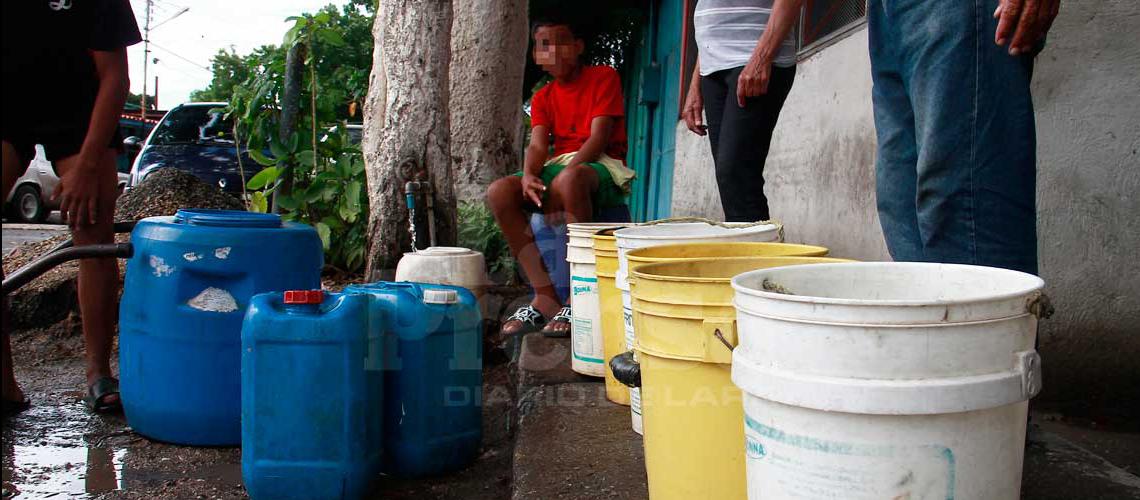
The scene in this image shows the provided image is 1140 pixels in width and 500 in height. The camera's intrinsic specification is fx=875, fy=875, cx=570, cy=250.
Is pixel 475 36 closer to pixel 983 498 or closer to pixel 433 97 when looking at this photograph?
pixel 433 97

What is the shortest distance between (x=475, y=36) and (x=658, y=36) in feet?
9.69

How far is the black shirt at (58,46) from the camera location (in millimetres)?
2885

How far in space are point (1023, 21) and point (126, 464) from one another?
262 centimetres

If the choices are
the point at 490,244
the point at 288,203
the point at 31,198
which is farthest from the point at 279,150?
the point at 31,198

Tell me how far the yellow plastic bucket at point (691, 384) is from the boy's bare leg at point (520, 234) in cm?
246

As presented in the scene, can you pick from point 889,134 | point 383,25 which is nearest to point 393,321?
point 889,134

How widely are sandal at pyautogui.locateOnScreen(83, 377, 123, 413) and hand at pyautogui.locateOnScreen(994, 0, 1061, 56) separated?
2.99 metres

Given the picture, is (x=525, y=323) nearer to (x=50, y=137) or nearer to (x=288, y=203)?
(x=50, y=137)

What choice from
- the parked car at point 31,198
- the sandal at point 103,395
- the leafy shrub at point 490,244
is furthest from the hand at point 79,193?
the parked car at point 31,198

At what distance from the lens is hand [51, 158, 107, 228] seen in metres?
2.97

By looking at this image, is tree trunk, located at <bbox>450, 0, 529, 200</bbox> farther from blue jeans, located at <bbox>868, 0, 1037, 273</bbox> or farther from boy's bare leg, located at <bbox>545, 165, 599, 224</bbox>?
blue jeans, located at <bbox>868, 0, 1037, 273</bbox>

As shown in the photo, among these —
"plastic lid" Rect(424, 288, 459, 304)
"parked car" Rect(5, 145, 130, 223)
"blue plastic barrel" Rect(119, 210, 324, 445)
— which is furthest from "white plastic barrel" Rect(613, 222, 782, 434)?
"parked car" Rect(5, 145, 130, 223)

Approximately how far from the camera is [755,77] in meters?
2.80

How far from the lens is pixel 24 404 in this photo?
3.23 meters
